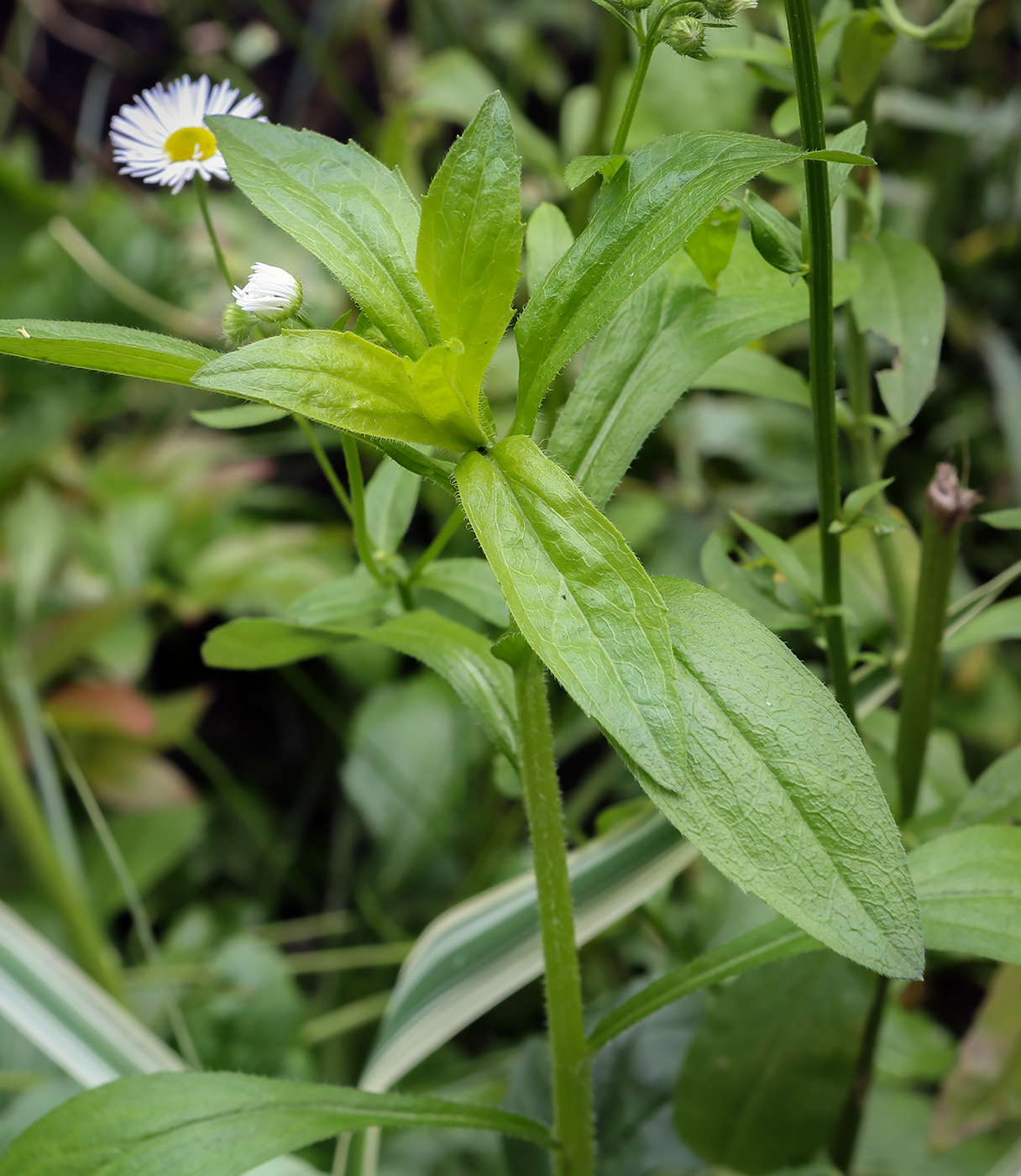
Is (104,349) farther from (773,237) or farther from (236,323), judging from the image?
(773,237)

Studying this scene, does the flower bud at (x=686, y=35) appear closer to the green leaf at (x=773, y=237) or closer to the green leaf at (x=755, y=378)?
the green leaf at (x=773, y=237)

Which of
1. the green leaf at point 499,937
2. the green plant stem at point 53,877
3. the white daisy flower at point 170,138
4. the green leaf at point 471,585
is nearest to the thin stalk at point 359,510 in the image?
the green leaf at point 471,585

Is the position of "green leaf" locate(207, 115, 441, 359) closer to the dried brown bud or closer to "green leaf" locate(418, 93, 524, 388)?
"green leaf" locate(418, 93, 524, 388)

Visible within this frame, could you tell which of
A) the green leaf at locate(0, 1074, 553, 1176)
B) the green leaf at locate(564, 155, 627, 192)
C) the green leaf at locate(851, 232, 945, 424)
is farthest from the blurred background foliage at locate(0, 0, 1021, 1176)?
the green leaf at locate(564, 155, 627, 192)

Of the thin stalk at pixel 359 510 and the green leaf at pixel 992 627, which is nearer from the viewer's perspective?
the thin stalk at pixel 359 510

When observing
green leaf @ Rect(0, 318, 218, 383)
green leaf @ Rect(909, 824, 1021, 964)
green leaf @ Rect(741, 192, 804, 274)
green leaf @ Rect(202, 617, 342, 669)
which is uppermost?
green leaf @ Rect(741, 192, 804, 274)

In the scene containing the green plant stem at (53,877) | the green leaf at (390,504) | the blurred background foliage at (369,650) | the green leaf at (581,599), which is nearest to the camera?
the green leaf at (581,599)

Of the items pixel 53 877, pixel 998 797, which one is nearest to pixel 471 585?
pixel 998 797
